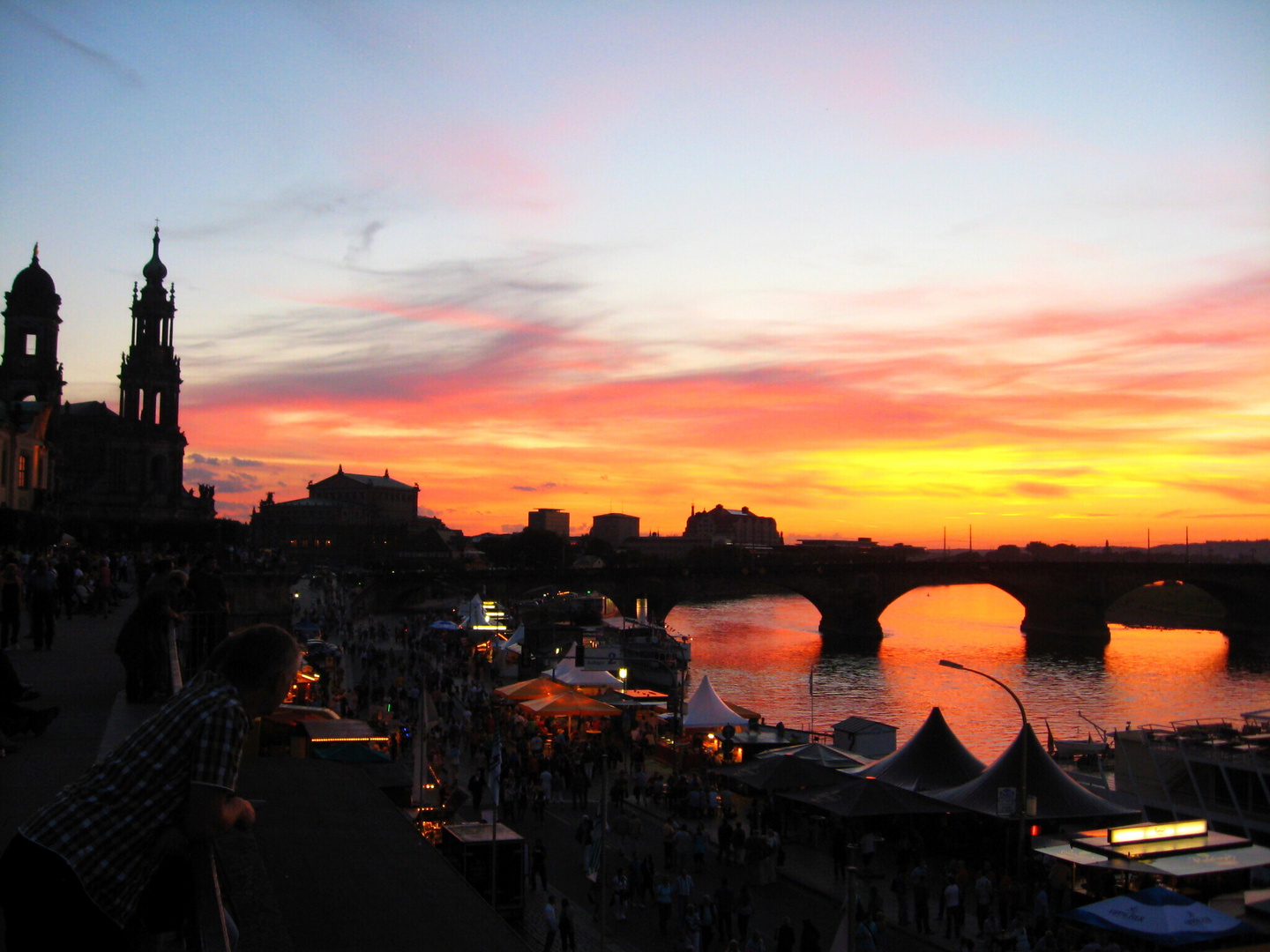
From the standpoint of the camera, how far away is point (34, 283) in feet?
188

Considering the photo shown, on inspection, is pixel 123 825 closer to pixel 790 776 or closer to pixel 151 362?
pixel 790 776

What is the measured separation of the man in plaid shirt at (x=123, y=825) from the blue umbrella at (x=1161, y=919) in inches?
642

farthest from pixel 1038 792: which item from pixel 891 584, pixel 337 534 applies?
pixel 337 534

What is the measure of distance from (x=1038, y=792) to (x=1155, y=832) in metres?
2.58

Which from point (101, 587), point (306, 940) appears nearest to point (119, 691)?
point (306, 940)

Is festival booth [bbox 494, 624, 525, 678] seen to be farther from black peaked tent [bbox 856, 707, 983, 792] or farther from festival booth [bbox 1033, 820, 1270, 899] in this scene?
festival booth [bbox 1033, 820, 1270, 899]

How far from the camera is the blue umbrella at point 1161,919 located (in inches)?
621

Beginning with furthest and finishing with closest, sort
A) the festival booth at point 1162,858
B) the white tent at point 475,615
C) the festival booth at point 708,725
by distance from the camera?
the white tent at point 475,615 → the festival booth at point 708,725 → the festival booth at point 1162,858

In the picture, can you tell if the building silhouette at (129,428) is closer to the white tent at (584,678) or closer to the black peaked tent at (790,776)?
the white tent at (584,678)

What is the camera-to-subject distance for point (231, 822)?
120 inches

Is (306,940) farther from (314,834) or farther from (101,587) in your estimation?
(101,587)

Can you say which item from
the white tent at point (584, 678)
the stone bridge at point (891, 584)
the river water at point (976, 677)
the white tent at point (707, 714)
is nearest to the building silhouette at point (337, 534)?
the stone bridge at point (891, 584)

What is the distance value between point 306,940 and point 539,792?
64.0 ft

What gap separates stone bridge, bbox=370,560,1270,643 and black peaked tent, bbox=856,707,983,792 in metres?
59.0
